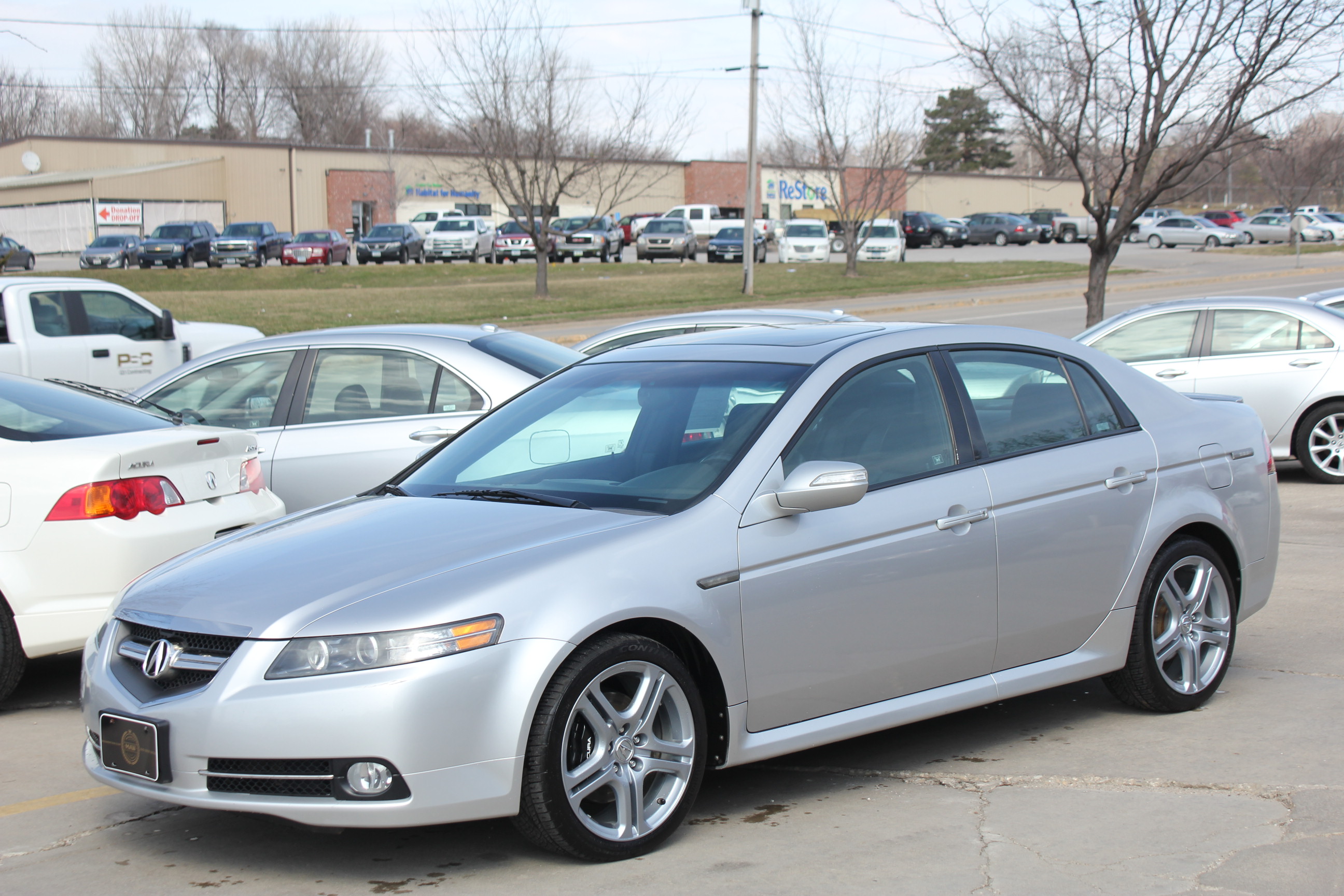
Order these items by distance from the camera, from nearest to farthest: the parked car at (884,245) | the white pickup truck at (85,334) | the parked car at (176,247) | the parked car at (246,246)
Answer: the white pickup truck at (85,334)
the parked car at (176,247)
the parked car at (246,246)
the parked car at (884,245)

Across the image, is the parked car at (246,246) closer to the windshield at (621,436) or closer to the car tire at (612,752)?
the windshield at (621,436)

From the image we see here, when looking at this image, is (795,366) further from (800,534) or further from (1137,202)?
(1137,202)

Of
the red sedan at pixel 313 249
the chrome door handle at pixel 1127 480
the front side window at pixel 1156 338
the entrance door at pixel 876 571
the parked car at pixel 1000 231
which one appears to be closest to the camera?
the entrance door at pixel 876 571

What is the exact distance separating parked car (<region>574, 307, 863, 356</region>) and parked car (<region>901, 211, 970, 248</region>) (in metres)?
57.0

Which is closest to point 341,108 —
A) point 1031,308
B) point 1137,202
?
point 1031,308

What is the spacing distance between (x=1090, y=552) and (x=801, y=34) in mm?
33506

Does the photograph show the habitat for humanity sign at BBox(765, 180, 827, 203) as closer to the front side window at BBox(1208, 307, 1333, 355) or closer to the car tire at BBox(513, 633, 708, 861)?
the front side window at BBox(1208, 307, 1333, 355)

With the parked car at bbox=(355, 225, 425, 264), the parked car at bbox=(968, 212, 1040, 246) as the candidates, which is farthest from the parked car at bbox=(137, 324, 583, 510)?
the parked car at bbox=(968, 212, 1040, 246)

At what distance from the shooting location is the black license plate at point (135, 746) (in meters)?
3.80

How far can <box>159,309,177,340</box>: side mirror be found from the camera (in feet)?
46.9

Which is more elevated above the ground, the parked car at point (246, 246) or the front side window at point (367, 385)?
the parked car at point (246, 246)

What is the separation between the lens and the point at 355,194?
71.8 metres

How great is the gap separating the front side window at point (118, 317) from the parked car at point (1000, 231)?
57.0 meters

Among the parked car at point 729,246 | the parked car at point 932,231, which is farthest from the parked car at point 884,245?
the parked car at point 932,231
